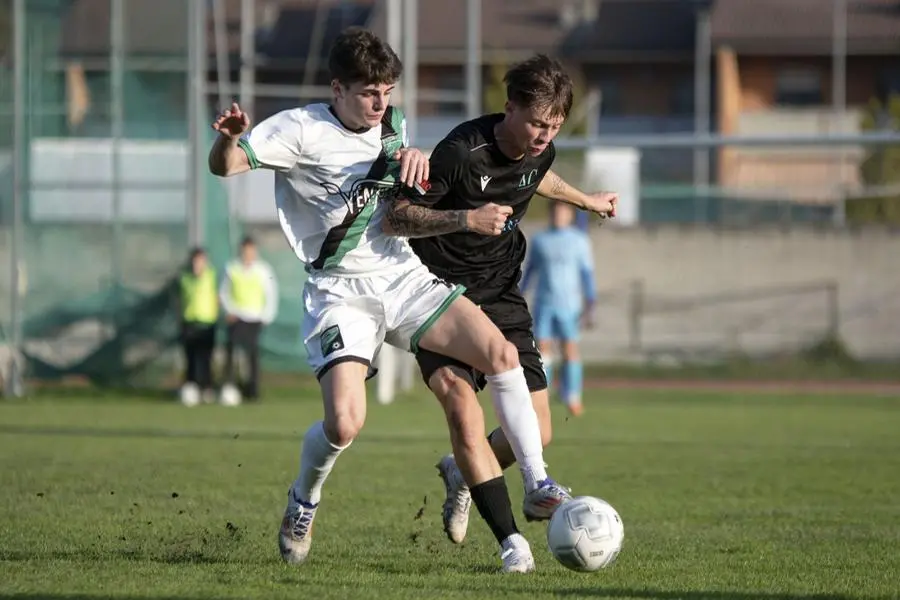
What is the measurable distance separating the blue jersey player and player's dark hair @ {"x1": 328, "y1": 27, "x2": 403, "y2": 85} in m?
9.36

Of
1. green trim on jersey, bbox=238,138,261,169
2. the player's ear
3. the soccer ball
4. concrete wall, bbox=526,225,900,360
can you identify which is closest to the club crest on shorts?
green trim on jersey, bbox=238,138,261,169

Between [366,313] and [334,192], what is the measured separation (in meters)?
0.53

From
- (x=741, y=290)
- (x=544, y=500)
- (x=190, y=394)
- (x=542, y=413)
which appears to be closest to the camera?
(x=544, y=500)

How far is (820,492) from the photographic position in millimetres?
9117

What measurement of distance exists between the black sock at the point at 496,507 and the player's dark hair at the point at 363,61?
1720mm

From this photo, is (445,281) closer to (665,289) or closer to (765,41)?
(665,289)

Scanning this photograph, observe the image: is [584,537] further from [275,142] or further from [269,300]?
[269,300]

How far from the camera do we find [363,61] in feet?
20.1

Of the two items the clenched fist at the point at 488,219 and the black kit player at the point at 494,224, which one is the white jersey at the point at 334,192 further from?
the clenched fist at the point at 488,219

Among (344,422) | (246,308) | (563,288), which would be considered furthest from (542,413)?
(246,308)

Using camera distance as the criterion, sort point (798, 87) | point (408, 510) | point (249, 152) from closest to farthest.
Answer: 1. point (249, 152)
2. point (408, 510)
3. point (798, 87)

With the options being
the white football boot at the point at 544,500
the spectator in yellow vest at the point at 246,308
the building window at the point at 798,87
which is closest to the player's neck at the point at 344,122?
the white football boot at the point at 544,500

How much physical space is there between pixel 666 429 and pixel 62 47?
31.9ft

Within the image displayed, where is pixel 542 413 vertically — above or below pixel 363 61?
below
